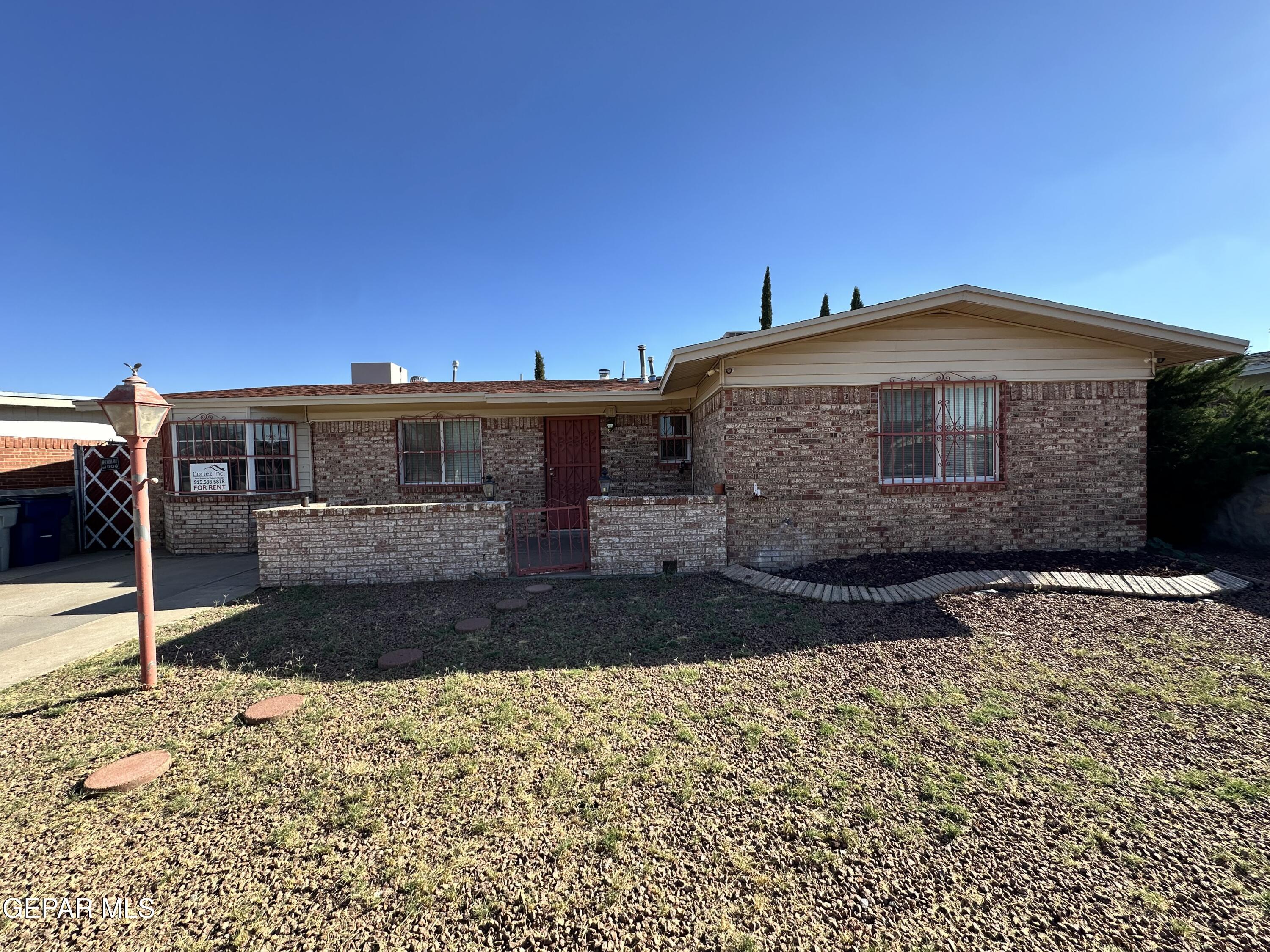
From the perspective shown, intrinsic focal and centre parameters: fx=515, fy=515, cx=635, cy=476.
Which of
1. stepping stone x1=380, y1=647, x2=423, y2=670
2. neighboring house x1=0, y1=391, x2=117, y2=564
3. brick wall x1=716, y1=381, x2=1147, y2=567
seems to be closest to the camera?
stepping stone x1=380, y1=647, x2=423, y2=670

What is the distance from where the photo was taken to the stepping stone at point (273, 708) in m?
3.40

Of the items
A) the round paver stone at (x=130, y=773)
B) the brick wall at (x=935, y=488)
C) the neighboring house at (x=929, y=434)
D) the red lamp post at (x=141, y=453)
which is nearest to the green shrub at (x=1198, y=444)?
the neighboring house at (x=929, y=434)

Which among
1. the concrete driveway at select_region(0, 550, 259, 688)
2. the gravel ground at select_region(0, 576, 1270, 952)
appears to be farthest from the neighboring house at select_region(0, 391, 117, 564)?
the gravel ground at select_region(0, 576, 1270, 952)

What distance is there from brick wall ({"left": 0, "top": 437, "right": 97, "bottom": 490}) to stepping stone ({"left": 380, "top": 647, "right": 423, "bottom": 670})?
1058 cm

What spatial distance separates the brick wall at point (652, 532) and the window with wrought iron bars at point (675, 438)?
3695 millimetres

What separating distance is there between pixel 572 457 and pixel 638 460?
1.38 meters

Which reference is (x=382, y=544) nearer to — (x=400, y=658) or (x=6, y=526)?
(x=400, y=658)

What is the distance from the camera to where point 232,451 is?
9.89 meters

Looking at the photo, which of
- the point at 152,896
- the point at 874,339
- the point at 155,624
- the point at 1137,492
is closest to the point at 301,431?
the point at 155,624

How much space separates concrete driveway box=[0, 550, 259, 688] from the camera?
478 cm

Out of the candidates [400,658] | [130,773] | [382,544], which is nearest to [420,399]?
[382,544]

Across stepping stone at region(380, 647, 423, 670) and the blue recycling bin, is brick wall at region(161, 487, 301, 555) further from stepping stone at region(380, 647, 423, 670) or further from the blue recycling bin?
stepping stone at region(380, 647, 423, 670)

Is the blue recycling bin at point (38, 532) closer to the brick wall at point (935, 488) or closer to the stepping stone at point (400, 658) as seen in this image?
the stepping stone at point (400, 658)

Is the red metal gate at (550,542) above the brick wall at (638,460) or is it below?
below
